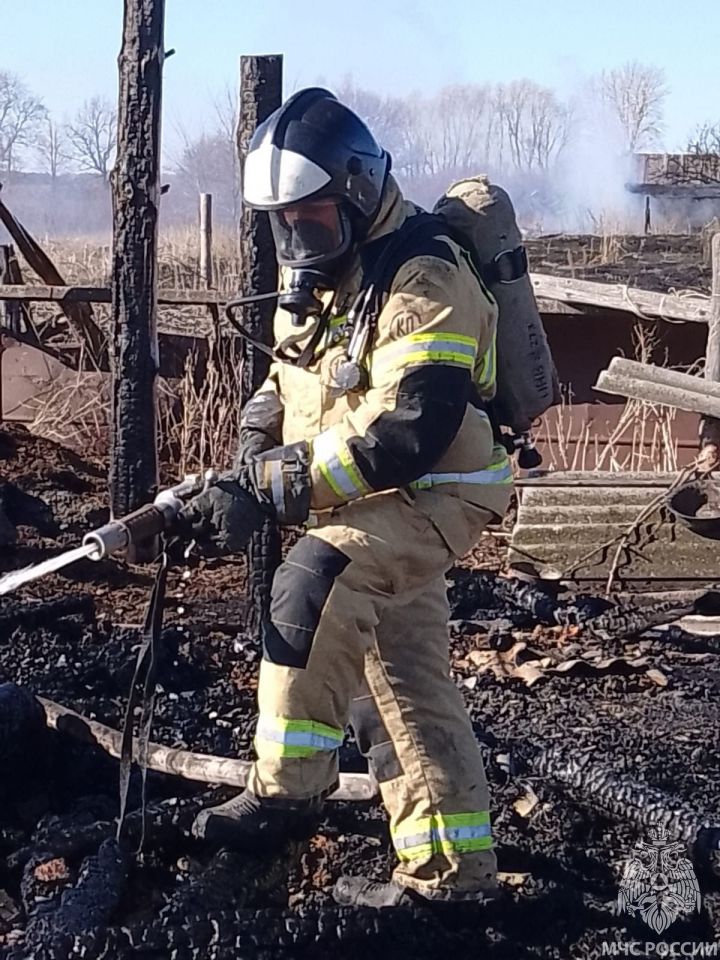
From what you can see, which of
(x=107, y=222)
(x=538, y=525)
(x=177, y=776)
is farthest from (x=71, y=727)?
(x=107, y=222)

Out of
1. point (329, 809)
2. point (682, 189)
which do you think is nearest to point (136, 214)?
point (329, 809)

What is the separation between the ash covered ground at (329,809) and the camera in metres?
3.45

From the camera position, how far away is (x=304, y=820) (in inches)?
138

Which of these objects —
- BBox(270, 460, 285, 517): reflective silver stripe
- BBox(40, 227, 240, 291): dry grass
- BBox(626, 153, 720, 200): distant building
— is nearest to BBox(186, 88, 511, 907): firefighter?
BBox(270, 460, 285, 517): reflective silver stripe

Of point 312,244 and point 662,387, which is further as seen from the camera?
point 662,387

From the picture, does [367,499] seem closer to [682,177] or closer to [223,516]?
[223,516]

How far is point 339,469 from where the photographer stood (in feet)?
10.8

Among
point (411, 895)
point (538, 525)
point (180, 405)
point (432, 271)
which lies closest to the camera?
point (432, 271)

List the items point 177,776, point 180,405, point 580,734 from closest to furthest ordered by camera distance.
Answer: point 177,776, point 580,734, point 180,405

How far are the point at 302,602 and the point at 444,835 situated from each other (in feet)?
2.60

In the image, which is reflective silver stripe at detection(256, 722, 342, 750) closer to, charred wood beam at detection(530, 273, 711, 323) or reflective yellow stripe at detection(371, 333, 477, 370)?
reflective yellow stripe at detection(371, 333, 477, 370)

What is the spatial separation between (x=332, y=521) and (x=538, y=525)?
429 cm

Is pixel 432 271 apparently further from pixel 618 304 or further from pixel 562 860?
pixel 618 304

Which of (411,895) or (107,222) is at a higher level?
(107,222)
